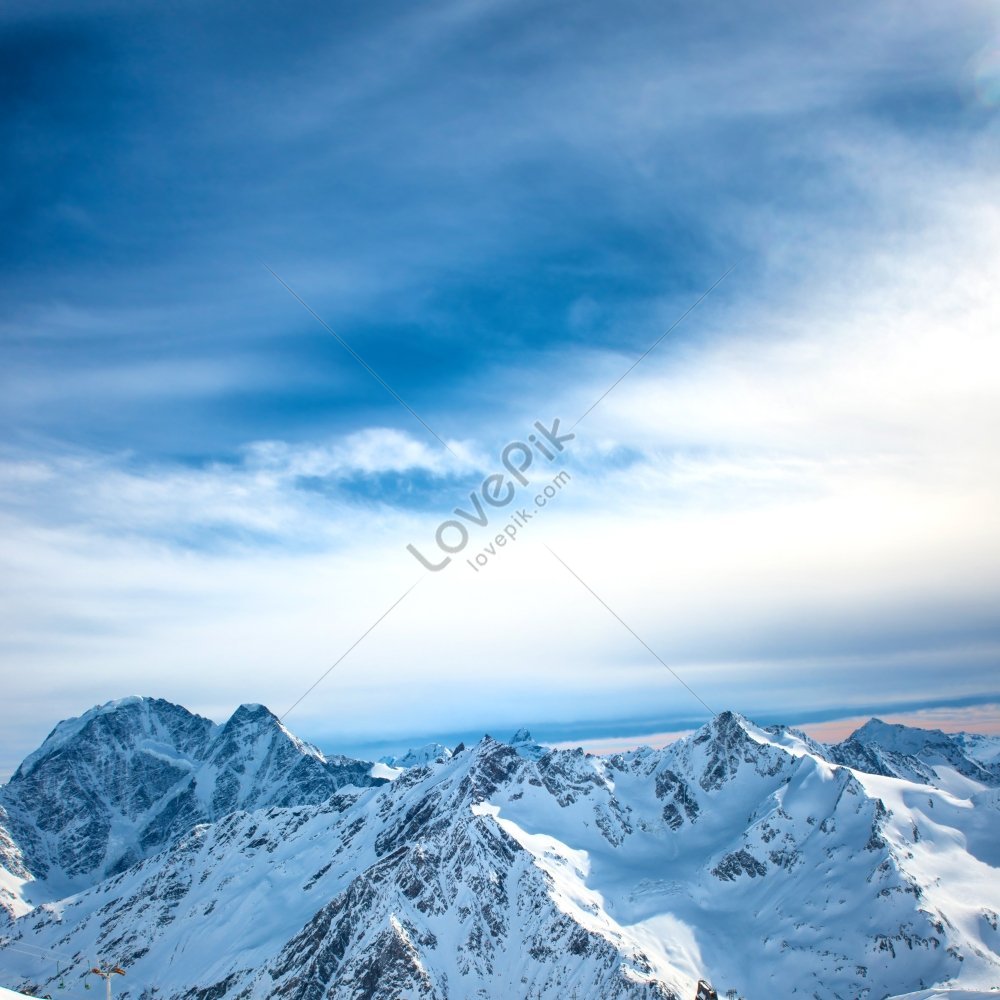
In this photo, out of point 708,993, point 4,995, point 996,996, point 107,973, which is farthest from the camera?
point 996,996

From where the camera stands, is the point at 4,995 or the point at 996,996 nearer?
the point at 4,995

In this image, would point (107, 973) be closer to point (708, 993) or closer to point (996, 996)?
point (708, 993)

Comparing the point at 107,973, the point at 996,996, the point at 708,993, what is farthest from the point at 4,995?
the point at 996,996

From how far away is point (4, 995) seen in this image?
63594 mm

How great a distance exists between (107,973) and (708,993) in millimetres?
95025

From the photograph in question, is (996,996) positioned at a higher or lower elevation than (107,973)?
lower

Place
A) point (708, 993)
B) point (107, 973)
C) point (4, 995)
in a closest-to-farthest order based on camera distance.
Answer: point (4, 995) → point (708, 993) → point (107, 973)

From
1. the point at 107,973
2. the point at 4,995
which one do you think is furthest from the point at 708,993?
the point at 107,973

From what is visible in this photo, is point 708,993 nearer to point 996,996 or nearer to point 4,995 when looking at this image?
point 4,995

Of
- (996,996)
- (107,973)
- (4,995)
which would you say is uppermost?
(4,995)

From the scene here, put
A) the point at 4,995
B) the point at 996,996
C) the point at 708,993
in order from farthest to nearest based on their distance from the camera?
the point at 996,996, the point at 708,993, the point at 4,995

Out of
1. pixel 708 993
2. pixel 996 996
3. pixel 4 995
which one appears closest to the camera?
pixel 4 995

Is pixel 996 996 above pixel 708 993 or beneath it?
beneath

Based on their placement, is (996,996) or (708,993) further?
(996,996)
